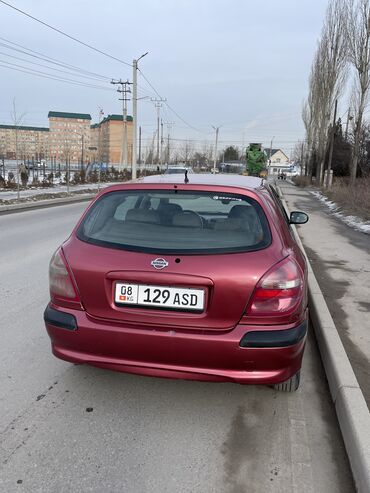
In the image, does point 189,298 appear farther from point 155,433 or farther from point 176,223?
point 155,433

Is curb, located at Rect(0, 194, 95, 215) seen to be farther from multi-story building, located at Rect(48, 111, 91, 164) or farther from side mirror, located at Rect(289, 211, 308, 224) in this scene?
multi-story building, located at Rect(48, 111, 91, 164)

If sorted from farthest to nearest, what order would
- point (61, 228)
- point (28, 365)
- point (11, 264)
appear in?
point (61, 228) < point (11, 264) < point (28, 365)

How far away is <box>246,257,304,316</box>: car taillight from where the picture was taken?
261cm

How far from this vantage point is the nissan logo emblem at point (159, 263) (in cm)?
266

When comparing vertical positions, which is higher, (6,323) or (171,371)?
(171,371)

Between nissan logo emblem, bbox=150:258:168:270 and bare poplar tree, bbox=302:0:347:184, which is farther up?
bare poplar tree, bbox=302:0:347:184

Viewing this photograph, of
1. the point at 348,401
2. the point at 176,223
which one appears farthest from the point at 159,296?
the point at 348,401

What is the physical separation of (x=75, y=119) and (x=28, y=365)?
4703 inches

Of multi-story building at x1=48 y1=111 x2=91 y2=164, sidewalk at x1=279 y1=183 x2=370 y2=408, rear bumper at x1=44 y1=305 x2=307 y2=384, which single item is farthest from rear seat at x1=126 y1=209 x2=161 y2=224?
multi-story building at x1=48 y1=111 x2=91 y2=164

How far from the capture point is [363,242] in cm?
1038

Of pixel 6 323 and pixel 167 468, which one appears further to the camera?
pixel 6 323

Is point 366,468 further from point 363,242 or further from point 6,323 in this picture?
point 363,242

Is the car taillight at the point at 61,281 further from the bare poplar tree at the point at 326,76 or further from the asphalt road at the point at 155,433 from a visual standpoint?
the bare poplar tree at the point at 326,76

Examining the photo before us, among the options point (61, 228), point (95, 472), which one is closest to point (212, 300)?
point (95, 472)
